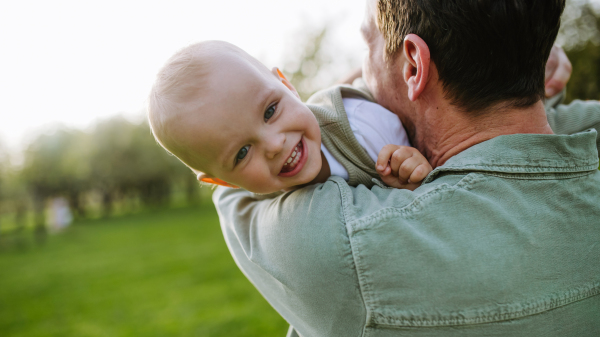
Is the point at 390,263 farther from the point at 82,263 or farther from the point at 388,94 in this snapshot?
the point at 82,263

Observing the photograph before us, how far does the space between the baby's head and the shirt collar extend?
0.55 meters

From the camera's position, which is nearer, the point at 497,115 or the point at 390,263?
the point at 390,263

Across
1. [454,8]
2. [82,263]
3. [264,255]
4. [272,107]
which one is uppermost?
[454,8]

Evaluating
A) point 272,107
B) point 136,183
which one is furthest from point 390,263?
point 136,183

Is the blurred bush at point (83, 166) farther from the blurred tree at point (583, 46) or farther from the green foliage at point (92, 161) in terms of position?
the blurred tree at point (583, 46)

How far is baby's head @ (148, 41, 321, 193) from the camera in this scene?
5.07ft

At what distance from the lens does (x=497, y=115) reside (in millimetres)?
1430

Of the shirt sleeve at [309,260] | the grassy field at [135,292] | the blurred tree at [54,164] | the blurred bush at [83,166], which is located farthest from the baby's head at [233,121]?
the blurred tree at [54,164]

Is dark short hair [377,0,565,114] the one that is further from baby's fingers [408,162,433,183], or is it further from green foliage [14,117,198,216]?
green foliage [14,117,198,216]

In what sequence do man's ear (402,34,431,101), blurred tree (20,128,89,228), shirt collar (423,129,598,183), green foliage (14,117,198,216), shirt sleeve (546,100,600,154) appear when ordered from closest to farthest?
shirt collar (423,129,598,183)
man's ear (402,34,431,101)
shirt sleeve (546,100,600,154)
blurred tree (20,128,89,228)
green foliage (14,117,198,216)


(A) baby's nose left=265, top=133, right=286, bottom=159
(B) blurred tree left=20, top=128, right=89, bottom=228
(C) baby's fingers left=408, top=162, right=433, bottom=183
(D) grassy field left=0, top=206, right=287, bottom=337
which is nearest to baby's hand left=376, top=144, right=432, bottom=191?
(C) baby's fingers left=408, top=162, right=433, bottom=183

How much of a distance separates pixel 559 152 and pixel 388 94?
68cm

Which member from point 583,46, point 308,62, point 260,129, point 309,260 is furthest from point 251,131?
point 308,62

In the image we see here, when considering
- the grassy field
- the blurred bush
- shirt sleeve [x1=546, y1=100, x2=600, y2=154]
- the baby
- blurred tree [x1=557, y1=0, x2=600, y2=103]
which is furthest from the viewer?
the blurred bush
